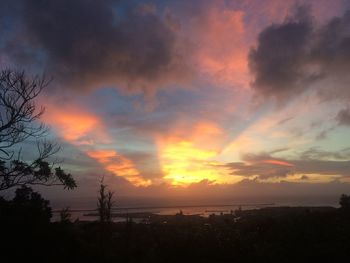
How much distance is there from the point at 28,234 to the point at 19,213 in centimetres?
250

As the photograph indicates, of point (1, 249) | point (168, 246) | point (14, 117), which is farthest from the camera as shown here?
point (168, 246)

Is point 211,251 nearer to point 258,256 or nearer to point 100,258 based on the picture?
point 258,256

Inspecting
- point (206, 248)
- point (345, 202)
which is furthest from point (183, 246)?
point (345, 202)

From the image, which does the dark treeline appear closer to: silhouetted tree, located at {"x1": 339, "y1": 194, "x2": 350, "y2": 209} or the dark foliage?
the dark foliage

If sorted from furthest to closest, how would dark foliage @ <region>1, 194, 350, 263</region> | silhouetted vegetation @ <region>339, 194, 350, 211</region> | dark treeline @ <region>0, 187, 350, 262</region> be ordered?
silhouetted vegetation @ <region>339, 194, 350, 211</region>, dark foliage @ <region>1, 194, 350, 263</region>, dark treeline @ <region>0, 187, 350, 262</region>

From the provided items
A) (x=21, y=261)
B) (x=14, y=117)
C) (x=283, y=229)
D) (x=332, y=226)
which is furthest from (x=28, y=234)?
(x=332, y=226)

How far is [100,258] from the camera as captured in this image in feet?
63.6

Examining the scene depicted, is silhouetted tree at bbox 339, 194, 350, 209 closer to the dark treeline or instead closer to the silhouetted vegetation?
the silhouetted vegetation

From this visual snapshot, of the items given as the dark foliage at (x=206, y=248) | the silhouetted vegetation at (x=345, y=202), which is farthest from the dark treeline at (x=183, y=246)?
the silhouetted vegetation at (x=345, y=202)

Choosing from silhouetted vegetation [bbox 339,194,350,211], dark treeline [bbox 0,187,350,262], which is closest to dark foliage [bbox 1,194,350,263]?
dark treeline [bbox 0,187,350,262]

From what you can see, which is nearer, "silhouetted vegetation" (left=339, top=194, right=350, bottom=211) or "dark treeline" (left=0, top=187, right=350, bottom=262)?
"dark treeline" (left=0, top=187, right=350, bottom=262)

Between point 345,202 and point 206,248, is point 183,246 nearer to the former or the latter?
point 206,248

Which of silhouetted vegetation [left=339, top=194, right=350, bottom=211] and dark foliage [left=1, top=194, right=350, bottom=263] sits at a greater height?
silhouetted vegetation [left=339, top=194, right=350, bottom=211]

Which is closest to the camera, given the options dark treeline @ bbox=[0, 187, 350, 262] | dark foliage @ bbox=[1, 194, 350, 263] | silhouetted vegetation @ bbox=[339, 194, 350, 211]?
dark treeline @ bbox=[0, 187, 350, 262]
